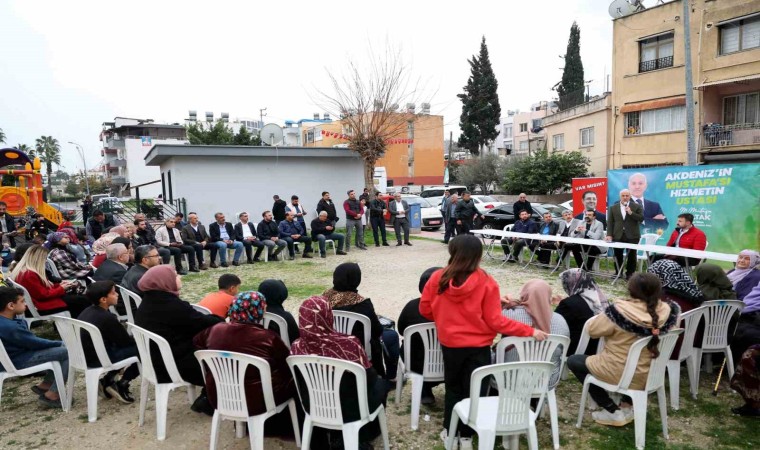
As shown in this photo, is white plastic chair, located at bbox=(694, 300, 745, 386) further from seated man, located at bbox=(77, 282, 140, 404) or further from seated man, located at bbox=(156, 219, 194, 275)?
seated man, located at bbox=(156, 219, 194, 275)

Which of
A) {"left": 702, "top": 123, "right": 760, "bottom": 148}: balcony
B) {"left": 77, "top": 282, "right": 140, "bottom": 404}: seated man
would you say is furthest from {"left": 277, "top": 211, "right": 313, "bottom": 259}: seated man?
{"left": 702, "top": 123, "right": 760, "bottom": 148}: balcony

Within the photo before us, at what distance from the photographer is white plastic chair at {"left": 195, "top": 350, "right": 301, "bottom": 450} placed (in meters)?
2.83

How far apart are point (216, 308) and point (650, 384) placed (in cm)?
357

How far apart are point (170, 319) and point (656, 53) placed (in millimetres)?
23835

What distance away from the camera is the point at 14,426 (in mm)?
3611

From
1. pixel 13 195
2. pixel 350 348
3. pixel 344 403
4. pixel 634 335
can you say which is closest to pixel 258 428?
pixel 344 403

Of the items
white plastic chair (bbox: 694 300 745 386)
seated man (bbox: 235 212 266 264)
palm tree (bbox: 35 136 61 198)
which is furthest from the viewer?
palm tree (bbox: 35 136 61 198)

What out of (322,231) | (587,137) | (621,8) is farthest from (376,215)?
(587,137)

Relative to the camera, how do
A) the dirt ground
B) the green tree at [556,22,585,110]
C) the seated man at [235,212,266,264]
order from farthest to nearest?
the green tree at [556,22,585,110], the seated man at [235,212,266,264], the dirt ground

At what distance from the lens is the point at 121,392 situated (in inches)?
155

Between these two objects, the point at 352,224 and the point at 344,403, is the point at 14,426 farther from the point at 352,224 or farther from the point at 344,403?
the point at 352,224

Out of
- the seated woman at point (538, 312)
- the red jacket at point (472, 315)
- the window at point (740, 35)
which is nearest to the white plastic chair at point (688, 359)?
the seated woman at point (538, 312)

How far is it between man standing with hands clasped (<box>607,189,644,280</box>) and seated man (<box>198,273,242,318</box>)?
703cm

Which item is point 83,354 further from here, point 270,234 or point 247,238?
point 270,234
